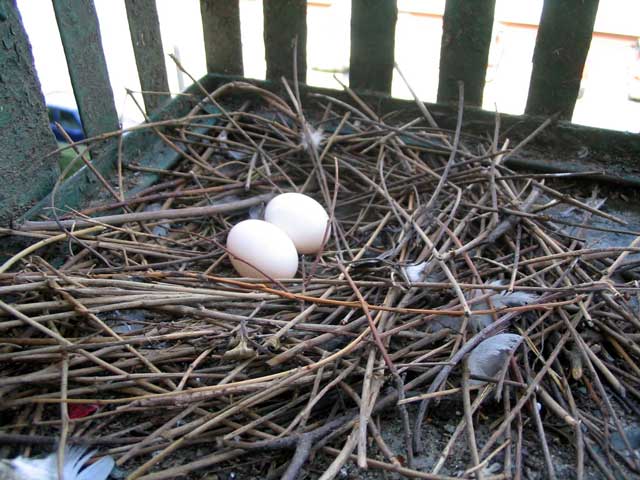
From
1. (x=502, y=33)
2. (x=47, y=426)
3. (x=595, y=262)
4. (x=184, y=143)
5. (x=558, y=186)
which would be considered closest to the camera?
(x=47, y=426)

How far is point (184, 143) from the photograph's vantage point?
2223mm

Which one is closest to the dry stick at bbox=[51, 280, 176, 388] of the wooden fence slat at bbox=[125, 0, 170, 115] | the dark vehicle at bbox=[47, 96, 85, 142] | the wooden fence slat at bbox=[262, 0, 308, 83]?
the wooden fence slat at bbox=[125, 0, 170, 115]

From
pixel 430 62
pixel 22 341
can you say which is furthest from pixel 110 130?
pixel 430 62

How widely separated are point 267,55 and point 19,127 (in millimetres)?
1099

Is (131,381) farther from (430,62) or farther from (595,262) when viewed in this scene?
(430,62)

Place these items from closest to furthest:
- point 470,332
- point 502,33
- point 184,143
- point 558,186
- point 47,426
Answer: point 47,426, point 470,332, point 558,186, point 184,143, point 502,33

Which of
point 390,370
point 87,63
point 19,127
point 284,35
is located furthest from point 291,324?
point 284,35

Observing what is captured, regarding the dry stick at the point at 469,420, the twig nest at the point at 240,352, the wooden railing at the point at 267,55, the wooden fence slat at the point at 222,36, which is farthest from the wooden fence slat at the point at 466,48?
the twig nest at the point at 240,352

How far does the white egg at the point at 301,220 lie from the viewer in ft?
5.53

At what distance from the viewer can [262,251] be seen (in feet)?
5.17

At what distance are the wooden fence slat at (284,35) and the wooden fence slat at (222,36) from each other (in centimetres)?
14

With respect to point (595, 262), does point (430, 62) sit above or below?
below

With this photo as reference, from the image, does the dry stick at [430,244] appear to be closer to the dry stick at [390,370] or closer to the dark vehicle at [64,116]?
the dry stick at [390,370]

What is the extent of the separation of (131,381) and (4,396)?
0.26m
